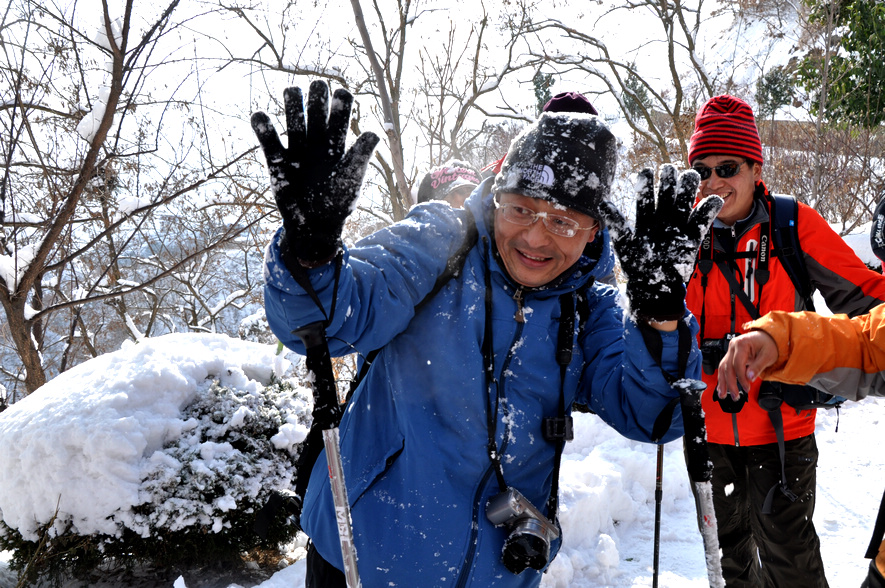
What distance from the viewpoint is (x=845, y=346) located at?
1748mm

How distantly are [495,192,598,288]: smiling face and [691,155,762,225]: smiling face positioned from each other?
1.26 m

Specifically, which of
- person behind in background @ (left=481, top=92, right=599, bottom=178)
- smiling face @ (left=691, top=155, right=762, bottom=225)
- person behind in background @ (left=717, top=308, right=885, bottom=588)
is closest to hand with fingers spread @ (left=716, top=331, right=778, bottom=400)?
person behind in background @ (left=717, top=308, right=885, bottom=588)

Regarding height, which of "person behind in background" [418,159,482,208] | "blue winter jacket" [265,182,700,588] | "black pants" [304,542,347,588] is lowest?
"black pants" [304,542,347,588]

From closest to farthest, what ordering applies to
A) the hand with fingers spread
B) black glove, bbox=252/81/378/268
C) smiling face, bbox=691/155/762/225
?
black glove, bbox=252/81/378/268 < the hand with fingers spread < smiling face, bbox=691/155/762/225

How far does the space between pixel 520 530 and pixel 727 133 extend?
2.11 metres

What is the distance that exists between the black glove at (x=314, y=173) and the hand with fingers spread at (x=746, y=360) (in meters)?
1.24

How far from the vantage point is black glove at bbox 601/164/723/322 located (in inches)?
58.2

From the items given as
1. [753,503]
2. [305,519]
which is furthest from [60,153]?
[753,503]

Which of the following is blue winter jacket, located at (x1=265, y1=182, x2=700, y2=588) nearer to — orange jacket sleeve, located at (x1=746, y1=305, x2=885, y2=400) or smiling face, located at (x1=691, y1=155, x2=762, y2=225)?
orange jacket sleeve, located at (x1=746, y1=305, x2=885, y2=400)

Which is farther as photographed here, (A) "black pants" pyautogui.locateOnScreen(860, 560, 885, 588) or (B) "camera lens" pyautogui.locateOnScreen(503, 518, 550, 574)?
(A) "black pants" pyautogui.locateOnScreen(860, 560, 885, 588)

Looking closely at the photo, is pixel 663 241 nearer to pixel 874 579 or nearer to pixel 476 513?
pixel 476 513

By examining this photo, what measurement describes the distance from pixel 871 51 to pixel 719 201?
12352 millimetres

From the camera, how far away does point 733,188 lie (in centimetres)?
257

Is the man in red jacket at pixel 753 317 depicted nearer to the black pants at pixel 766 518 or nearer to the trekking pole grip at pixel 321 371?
the black pants at pixel 766 518
